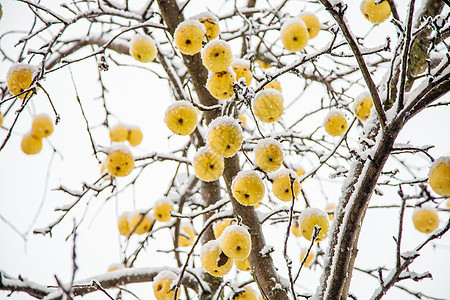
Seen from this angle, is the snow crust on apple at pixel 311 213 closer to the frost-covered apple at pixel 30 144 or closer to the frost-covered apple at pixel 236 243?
the frost-covered apple at pixel 236 243

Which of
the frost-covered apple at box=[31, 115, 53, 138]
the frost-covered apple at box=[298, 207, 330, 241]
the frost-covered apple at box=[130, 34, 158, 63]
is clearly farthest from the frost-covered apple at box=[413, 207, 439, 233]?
the frost-covered apple at box=[31, 115, 53, 138]

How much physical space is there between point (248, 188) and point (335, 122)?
4.81 feet

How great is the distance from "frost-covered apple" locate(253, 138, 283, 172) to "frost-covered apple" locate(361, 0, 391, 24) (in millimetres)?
1647

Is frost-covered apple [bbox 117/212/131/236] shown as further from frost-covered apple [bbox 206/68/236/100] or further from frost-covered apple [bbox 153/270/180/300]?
frost-covered apple [bbox 206/68/236/100]

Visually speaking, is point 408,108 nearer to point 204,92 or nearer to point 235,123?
point 235,123

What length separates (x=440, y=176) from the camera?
1493 mm

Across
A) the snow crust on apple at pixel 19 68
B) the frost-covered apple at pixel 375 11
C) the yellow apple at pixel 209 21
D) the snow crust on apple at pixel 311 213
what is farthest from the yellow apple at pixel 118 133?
the frost-covered apple at pixel 375 11

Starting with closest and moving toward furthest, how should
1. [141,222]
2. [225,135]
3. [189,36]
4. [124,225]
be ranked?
1. [225,135]
2. [189,36]
3. [141,222]
4. [124,225]

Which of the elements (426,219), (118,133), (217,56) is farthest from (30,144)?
(426,219)

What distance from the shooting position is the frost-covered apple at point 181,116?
195cm

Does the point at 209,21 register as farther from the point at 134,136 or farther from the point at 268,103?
the point at 134,136

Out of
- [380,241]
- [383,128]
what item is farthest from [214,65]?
[380,241]

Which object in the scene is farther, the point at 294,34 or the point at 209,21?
the point at 294,34

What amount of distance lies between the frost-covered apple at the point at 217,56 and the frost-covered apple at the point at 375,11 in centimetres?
148
